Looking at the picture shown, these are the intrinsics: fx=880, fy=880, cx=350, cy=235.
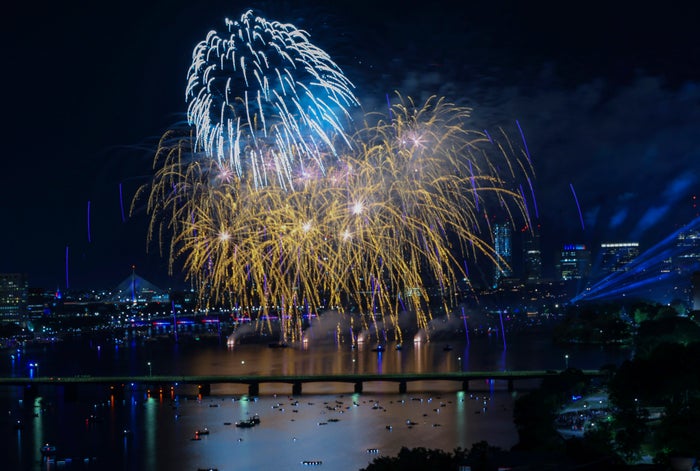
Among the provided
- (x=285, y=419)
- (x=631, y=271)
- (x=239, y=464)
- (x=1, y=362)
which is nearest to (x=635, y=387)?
(x=239, y=464)

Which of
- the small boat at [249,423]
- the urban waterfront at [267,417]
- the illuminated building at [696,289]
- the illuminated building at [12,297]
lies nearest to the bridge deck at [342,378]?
the urban waterfront at [267,417]

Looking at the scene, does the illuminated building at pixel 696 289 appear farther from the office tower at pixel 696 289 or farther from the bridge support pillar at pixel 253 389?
the bridge support pillar at pixel 253 389

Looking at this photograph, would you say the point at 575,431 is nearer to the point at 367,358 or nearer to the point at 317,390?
the point at 317,390

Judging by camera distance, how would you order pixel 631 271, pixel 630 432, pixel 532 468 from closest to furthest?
pixel 532 468 → pixel 630 432 → pixel 631 271

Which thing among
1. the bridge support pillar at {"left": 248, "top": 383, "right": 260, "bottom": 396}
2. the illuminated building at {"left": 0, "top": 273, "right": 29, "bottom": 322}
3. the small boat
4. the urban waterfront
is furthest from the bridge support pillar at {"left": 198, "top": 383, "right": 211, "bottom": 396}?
the illuminated building at {"left": 0, "top": 273, "right": 29, "bottom": 322}

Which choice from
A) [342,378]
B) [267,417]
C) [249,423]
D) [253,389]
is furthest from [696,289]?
[249,423]

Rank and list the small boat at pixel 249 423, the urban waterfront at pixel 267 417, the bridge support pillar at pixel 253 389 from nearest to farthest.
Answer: the urban waterfront at pixel 267 417
the small boat at pixel 249 423
the bridge support pillar at pixel 253 389
